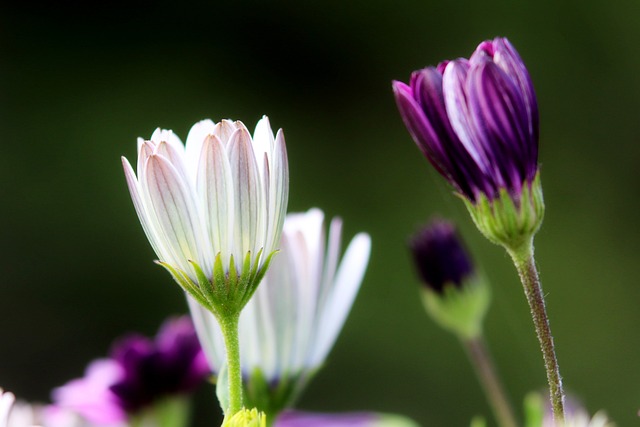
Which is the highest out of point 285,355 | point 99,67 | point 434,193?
point 99,67

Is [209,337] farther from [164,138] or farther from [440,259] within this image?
[440,259]

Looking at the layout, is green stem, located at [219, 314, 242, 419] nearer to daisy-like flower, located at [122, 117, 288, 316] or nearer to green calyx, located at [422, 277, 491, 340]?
daisy-like flower, located at [122, 117, 288, 316]

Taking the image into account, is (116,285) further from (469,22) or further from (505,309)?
(469,22)

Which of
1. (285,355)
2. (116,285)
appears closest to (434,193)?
(116,285)

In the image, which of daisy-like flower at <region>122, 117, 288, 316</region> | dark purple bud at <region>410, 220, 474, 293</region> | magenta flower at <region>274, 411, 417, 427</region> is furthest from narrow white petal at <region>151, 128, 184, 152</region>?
dark purple bud at <region>410, 220, 474, 293</region>

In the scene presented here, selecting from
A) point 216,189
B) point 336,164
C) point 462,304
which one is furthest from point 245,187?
point 336,164
